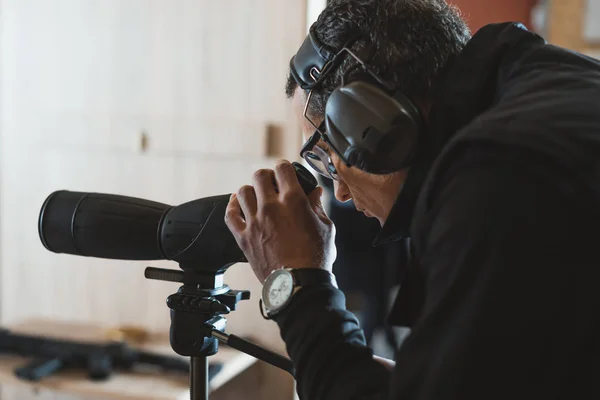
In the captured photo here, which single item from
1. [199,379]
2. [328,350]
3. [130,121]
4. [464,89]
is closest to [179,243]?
[199,379]

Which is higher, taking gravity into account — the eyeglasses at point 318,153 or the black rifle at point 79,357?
the eyeglasses at point 318,153

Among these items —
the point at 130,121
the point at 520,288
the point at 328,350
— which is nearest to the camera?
the point at 520,288

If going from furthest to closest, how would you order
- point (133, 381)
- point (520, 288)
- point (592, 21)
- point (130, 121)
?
point (592, 21)
point (130, 121)
point (133, 381)
point (520, 288)

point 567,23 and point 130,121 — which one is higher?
point 567,23

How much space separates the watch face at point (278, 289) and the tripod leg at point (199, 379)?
0.86 feet

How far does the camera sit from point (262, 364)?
1925mm

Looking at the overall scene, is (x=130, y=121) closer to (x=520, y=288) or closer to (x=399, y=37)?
(x=399, y=37)

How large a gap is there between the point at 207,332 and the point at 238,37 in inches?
42.5

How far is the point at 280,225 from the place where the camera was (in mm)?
859

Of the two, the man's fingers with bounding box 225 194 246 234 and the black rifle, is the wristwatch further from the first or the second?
the black rifle

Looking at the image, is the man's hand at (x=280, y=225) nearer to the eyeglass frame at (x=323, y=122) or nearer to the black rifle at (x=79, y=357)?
the eyeglass frame at (x=323, y=122)

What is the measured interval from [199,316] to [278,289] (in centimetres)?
24

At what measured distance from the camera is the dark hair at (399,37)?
0.81m

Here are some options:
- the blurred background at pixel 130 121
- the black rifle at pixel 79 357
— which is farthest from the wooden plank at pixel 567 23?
the black rifle at pixel 79 357
